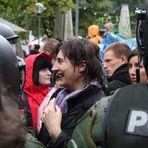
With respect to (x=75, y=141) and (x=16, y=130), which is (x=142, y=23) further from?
(x=16, y=130)

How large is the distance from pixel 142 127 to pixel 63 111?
1.30 m

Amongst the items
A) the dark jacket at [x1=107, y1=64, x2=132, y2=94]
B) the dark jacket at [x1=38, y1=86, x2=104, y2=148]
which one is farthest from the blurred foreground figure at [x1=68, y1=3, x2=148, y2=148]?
the dark jacket at [x1=107, y1=64, x2=132, y2=94]

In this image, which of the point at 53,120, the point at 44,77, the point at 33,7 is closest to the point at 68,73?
the point at 53,120

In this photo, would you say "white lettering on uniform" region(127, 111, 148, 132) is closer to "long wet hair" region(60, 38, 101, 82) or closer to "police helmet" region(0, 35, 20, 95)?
"police helmet" region(0, 35, 20, 95)

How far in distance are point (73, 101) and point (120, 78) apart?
6.88ft

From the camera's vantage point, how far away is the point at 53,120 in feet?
10.8

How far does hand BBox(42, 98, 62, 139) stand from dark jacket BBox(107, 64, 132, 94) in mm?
2027

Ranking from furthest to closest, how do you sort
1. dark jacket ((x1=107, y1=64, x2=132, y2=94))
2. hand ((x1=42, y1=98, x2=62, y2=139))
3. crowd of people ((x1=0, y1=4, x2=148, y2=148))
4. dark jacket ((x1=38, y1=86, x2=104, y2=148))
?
1. dark jacket ((x1=107, y1=64, x2=132, y2=94))
2. dark jacket ((x1=38, y1=86, x2=104, y2=148))
3. hand ((x1=42, y1=98, x2=62, y2=139))
4. crowd of people ((x1=0, y1=4, x2=148, y2=148))

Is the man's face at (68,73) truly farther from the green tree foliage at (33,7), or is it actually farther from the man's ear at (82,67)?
the green tree foliage at (33,7)

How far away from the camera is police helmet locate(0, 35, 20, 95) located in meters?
3.02

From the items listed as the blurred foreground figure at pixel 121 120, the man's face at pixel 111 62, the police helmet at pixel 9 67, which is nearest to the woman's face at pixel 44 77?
the man's face at pixel 111 62

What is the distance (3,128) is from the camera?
1.65 metres

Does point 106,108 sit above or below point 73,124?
above

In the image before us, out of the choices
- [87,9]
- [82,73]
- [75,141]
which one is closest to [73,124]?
[82,73]
